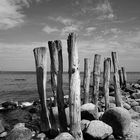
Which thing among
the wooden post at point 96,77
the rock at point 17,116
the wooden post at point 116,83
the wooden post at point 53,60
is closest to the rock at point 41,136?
the wooden post at point 53,60

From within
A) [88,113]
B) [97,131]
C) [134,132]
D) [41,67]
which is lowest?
[134,132]

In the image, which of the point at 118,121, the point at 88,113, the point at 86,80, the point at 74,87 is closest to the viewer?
the point at 74,87

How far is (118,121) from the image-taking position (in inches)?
315

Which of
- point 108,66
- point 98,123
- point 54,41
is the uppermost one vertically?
point 54,41

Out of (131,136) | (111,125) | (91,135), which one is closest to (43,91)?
(91,135)

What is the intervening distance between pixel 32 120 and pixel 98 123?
15.8ft

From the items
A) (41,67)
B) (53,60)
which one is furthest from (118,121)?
(41,67)

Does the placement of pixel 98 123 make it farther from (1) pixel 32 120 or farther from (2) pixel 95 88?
(1) pixel 32 120

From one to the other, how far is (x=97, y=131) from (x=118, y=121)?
3.95ft

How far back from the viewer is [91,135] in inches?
280

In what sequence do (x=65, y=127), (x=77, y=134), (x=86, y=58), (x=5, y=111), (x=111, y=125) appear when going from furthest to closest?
(x=5, y=111), (x=86, y=58), (x=111, y=125), (x=65, y=127), (x=77, y=134)

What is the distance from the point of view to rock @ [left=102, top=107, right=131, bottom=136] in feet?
25.9

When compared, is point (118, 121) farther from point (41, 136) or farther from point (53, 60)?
point (53, 60)

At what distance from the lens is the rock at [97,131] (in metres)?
7.16
